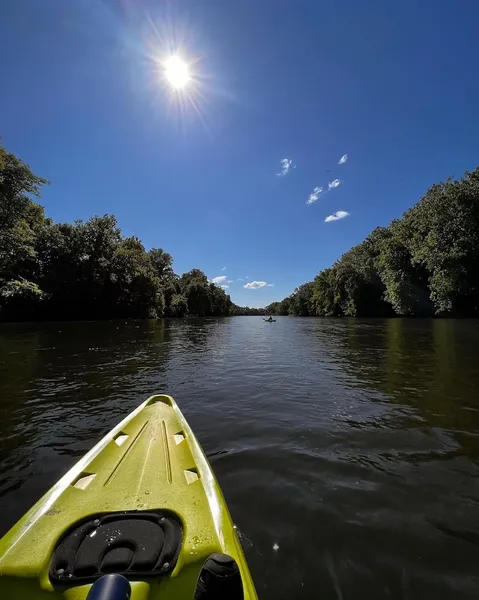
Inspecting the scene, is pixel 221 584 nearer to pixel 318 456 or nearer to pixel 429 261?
pixel 318 456

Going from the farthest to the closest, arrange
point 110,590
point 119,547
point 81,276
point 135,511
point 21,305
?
point 81,276 → point 21,305 → point 135,511 → point 119,547 → point 110,590

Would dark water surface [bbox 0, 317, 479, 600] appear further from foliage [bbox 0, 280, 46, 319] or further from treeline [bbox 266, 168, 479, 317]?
foliage [bbox 0, 280, 46, 319]

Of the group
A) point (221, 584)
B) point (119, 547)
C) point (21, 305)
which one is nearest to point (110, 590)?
point (221, 584)

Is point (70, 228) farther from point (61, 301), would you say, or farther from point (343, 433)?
point (343, 433)

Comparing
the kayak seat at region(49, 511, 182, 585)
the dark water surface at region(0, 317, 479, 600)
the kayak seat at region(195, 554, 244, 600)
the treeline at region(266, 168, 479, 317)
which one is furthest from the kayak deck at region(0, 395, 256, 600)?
the treeline at region(266, 168, 479, 317)

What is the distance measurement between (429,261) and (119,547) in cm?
4554

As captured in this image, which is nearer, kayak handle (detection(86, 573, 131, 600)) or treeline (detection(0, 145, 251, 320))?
kayak handle (detection(86, 573, 131, 600))

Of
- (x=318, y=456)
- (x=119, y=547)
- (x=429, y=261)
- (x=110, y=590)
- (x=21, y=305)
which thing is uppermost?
(x=429, y=261)

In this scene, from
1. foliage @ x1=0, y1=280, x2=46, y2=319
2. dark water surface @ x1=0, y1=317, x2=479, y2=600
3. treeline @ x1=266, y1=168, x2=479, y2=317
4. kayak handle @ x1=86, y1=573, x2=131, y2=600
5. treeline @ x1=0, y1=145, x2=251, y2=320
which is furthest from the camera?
treeline @ x1=0, y1=145, x2=251, y2=320

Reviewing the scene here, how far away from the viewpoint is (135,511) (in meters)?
2.62

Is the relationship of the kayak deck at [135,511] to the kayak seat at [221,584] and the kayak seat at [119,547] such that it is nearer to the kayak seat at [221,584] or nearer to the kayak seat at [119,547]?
the kayak seat at [119,547]

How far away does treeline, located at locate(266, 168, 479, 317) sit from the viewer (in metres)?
36.0

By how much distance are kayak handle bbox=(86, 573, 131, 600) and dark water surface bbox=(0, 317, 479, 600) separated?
1.42 metres

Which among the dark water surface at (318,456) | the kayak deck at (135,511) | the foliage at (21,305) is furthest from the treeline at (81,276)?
the kayak deck at (135,511)
